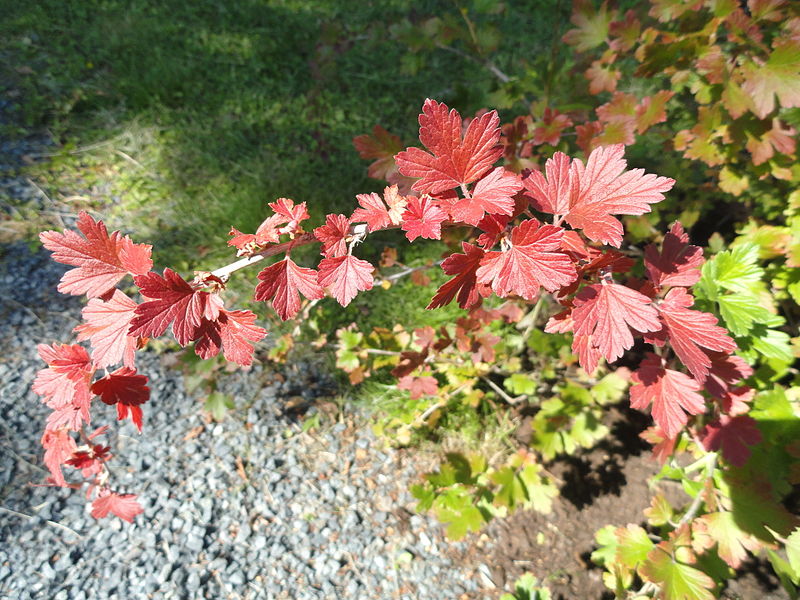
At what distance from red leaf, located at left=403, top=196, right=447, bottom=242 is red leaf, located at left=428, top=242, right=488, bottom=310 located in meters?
0.05

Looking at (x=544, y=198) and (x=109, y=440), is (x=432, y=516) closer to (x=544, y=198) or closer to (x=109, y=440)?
Answer: (x=109, y=440)

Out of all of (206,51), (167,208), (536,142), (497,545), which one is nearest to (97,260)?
(536,142)

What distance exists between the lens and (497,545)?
1831 mm

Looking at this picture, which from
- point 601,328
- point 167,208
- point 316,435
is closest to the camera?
Answer: point 601,328

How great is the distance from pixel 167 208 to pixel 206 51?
4.53 feet

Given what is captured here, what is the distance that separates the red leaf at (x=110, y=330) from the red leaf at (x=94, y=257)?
29 millimetres

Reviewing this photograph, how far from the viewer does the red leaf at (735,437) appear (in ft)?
4.27

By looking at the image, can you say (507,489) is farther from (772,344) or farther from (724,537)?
(772,344)

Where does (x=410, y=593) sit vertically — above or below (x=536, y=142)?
below

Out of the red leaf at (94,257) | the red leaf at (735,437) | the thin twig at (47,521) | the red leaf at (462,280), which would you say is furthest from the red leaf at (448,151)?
the thin twig at (47,521)

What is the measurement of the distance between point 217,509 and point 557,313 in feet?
4.70

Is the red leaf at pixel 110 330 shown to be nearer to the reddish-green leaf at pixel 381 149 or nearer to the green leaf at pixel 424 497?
the reddish-green leaf at pixel 381 149

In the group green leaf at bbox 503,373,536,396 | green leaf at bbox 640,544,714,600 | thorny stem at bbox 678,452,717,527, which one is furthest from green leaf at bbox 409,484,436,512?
thorny stem at bbox 678,452,717,527

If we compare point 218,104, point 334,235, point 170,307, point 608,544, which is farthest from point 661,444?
point 218,104
